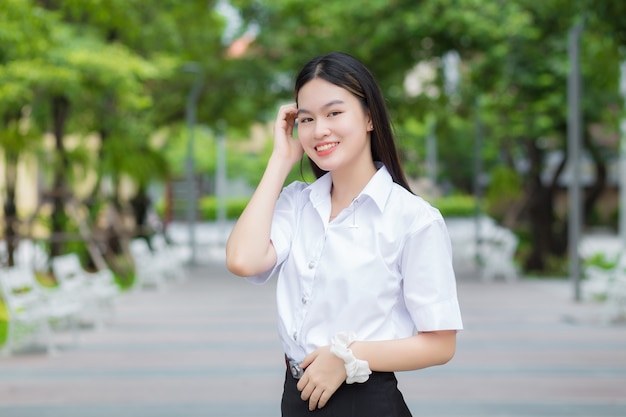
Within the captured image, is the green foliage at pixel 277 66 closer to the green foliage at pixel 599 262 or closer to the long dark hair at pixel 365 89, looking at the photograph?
the green foliage at pixel 599 262

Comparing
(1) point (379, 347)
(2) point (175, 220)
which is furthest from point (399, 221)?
(2) point (175, 220)

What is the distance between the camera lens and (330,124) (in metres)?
2.51

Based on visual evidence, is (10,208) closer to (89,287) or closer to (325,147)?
(89,287)

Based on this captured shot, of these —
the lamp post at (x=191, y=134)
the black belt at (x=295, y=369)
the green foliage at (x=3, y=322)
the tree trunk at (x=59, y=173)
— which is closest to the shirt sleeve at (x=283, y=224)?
the black belt at (x=295, y=369)

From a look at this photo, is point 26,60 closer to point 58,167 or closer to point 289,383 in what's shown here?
point 58,167

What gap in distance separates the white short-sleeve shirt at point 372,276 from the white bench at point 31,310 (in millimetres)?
9722

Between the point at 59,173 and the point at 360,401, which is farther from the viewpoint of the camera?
the point at 59,173

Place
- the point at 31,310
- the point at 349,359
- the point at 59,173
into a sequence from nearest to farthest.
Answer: the point at 349,359 → the point at 31,310 → the point at 59,173

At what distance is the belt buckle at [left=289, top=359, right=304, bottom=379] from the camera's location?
8.19ft

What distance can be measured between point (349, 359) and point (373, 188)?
40 cm

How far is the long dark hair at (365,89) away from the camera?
2.53 meters

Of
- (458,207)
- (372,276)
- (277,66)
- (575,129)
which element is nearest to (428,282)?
(372,276)

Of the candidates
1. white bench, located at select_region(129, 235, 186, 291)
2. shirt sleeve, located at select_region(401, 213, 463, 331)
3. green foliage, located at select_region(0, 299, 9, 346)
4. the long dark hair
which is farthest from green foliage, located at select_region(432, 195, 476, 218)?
shirt sleeve, located at select_region(401, 213, 463, 331)

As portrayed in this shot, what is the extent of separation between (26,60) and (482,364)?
890cm
